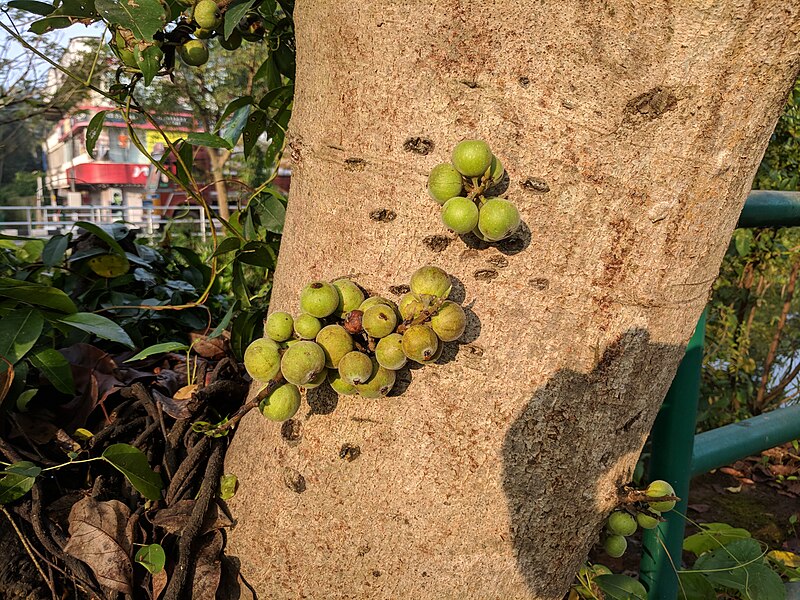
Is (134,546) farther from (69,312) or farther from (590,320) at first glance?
(590,320)

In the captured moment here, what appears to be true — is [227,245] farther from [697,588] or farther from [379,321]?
[697,588]

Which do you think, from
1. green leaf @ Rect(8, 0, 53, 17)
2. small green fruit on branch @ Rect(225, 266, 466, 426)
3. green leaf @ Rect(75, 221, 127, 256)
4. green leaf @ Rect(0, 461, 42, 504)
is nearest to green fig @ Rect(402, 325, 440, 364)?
small green fruit on branch @ Rect(225, 266, 466, 426)

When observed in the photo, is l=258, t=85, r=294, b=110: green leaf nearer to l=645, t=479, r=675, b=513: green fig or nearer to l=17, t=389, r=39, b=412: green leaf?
l=17, t=389, r=39, b=412: green leaf

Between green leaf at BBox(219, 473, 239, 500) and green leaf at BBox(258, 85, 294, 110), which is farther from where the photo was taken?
green leaf at BBox(258, 85, 294, 110)

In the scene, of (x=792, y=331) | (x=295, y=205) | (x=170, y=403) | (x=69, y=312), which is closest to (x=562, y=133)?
(x=295, y=205)

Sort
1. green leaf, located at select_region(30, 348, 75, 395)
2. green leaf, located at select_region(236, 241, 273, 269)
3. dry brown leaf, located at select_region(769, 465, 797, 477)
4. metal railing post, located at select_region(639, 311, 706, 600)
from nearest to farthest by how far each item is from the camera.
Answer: green leaf, located at select_region(30, 348, 75, 395) < metal railing post, located at select_region(639, 311, 706, 600) < green leaf, located at select_region(236, 241, 273, 269) < dry brown leaf, located at select_region(769, 465, 797, 477)

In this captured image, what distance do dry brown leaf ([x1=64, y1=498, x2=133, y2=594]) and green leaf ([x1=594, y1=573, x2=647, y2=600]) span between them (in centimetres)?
80

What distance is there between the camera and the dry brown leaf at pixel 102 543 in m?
0.93

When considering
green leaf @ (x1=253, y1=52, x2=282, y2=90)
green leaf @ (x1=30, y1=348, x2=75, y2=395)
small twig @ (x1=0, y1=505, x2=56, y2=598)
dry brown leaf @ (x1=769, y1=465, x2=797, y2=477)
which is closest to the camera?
small twig @ (x1=0, y1=505, x2=56, y2=598)

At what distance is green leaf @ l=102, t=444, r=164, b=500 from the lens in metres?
0.99

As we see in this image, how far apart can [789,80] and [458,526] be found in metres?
0.72

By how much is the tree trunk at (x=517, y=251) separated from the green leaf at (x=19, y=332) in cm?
51

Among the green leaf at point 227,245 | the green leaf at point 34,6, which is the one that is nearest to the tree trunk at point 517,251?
the green leaf at point 227,245

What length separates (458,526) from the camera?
0.86 meters
